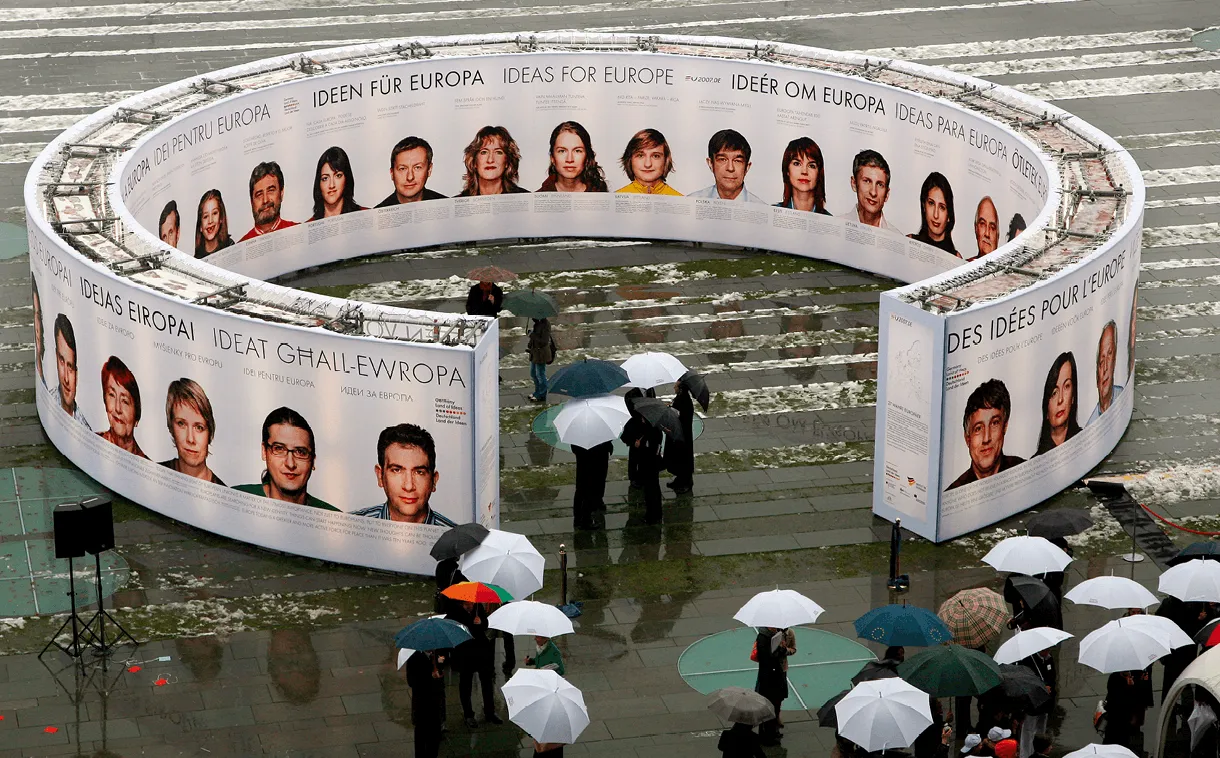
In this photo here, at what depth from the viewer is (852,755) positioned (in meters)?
16.5

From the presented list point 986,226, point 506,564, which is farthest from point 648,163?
point 506,564

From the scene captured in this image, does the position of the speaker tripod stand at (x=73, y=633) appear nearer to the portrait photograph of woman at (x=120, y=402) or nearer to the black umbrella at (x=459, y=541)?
the portrait photograph of woman at (x=120, y=402)

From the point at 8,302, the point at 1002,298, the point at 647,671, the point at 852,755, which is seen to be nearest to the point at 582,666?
the point at 647,671

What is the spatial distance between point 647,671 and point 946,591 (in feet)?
11.6

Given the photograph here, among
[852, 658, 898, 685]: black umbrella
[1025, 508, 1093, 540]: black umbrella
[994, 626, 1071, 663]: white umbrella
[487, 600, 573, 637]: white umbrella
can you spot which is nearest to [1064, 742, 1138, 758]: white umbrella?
[994, 626, 1071, 663]: white umbrella

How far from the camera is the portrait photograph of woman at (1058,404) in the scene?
22531mm

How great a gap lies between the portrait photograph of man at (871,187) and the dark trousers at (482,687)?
12684mm

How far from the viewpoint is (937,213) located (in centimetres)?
2844

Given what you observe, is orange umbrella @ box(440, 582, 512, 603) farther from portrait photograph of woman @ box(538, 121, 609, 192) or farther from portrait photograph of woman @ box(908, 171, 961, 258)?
portrait photograph of woman @ box(538, 121, 609, 192)

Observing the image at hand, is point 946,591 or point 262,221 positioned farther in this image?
point 262,221

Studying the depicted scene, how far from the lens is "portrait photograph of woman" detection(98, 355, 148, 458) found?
22.2 meters

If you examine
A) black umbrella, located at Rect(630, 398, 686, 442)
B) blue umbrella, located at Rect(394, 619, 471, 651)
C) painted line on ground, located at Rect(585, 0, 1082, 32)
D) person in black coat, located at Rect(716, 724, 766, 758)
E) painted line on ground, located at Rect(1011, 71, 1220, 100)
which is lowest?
person in black coat, located at Rect(716, 724, 766, 758)

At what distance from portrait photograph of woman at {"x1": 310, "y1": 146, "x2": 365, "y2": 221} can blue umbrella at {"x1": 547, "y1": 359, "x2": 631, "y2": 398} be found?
8.32 metres

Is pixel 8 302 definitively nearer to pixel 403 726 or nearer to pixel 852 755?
pixel 403 726
